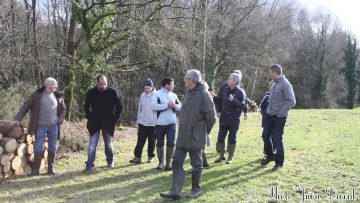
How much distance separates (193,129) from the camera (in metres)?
6.33

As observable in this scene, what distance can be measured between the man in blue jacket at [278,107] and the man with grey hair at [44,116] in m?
4.11

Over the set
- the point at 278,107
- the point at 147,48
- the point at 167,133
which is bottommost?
the point at 167,133

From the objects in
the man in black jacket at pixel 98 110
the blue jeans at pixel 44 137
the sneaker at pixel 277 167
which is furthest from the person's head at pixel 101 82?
the sneaker at pixel 277 167

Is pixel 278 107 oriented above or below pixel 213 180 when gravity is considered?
above

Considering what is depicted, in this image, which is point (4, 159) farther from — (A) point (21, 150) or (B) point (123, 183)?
(B) point (123, 183)

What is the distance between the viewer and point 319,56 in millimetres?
52219

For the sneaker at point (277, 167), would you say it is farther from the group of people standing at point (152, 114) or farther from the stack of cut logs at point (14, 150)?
the stack of cut logs at point (14, 150)

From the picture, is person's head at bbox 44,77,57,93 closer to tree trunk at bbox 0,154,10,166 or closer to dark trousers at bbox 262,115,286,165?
tree trunk at bbox 0,154,10,166

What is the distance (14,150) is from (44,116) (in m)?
0.82

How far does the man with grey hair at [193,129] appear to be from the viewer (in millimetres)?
6309

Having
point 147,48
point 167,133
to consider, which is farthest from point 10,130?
point 147,48

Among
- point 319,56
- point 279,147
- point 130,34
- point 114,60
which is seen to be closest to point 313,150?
point 279,147

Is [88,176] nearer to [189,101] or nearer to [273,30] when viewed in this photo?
[189,101]

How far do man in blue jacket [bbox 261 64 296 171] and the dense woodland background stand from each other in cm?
737
